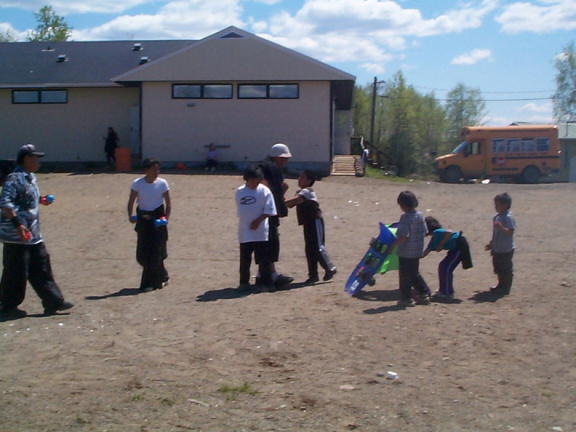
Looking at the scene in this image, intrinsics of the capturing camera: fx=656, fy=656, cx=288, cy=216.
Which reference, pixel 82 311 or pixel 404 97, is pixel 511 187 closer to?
pixel 404 97

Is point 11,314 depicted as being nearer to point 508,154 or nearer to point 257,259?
point 257,259

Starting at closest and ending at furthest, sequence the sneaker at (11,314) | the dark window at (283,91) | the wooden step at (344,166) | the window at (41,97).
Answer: the sneaker at (11,314) → the dark window at (283,91) → the wooden step at (344,166) → the window at (41,97)

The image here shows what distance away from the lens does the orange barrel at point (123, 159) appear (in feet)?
79.5

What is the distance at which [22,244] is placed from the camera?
6.90 meters

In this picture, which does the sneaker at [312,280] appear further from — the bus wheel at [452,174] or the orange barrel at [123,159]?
the bus wheel at [452,174]

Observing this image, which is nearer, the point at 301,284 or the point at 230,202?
the point at 301,284

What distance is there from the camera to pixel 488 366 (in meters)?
5.32

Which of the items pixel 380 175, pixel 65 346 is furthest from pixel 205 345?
pixel 380 175

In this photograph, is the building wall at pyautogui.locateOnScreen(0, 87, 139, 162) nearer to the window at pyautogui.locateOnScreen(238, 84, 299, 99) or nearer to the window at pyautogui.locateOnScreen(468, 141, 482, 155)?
the window at pyautogui.locateOnScreen(238, 84, 299, 99)

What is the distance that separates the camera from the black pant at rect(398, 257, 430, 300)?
287 inches

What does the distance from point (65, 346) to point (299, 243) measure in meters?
6.69

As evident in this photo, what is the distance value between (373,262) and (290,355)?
240 centimetres

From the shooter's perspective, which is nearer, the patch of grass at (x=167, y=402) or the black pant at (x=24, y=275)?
the patch of grass at (x=167, y=402)

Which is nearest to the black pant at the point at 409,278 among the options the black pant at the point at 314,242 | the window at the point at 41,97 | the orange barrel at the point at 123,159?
the black pant at the point at 314,242
